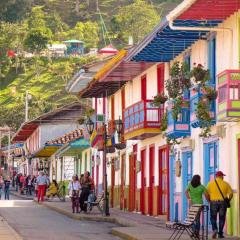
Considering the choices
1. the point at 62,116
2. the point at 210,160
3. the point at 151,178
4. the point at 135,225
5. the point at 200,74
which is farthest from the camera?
the point at 62,116

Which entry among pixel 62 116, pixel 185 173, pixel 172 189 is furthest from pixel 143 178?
pixel 62 116

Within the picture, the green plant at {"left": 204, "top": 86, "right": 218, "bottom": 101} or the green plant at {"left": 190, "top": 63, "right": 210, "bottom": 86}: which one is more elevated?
the green plant at {"left": 190, "top": 63, "right": 210, "bottom": 86}

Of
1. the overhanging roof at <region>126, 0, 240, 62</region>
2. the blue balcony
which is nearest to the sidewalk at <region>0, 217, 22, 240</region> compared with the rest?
the blue balcony

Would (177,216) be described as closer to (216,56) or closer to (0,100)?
(216,56)

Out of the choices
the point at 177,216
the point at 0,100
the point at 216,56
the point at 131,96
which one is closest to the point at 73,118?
the point at 131,96

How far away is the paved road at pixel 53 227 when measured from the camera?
24055mm

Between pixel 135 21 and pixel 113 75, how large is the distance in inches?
5804

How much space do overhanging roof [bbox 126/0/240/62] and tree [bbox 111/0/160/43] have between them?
148m

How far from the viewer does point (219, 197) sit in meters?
22.1

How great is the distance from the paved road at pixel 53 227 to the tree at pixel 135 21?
144039 mm

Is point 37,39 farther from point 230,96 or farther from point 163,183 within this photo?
point 230,96

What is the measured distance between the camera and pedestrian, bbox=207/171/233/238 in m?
22.1

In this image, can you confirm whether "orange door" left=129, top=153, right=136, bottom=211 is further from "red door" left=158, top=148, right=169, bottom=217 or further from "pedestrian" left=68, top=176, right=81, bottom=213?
"red door" left=158, top=148, right=169, bottom=217

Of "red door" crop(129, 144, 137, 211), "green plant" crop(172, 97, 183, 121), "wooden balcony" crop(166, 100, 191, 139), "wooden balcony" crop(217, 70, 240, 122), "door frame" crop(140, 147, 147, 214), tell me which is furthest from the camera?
"red door" crop(129, 144, 137, 211)
